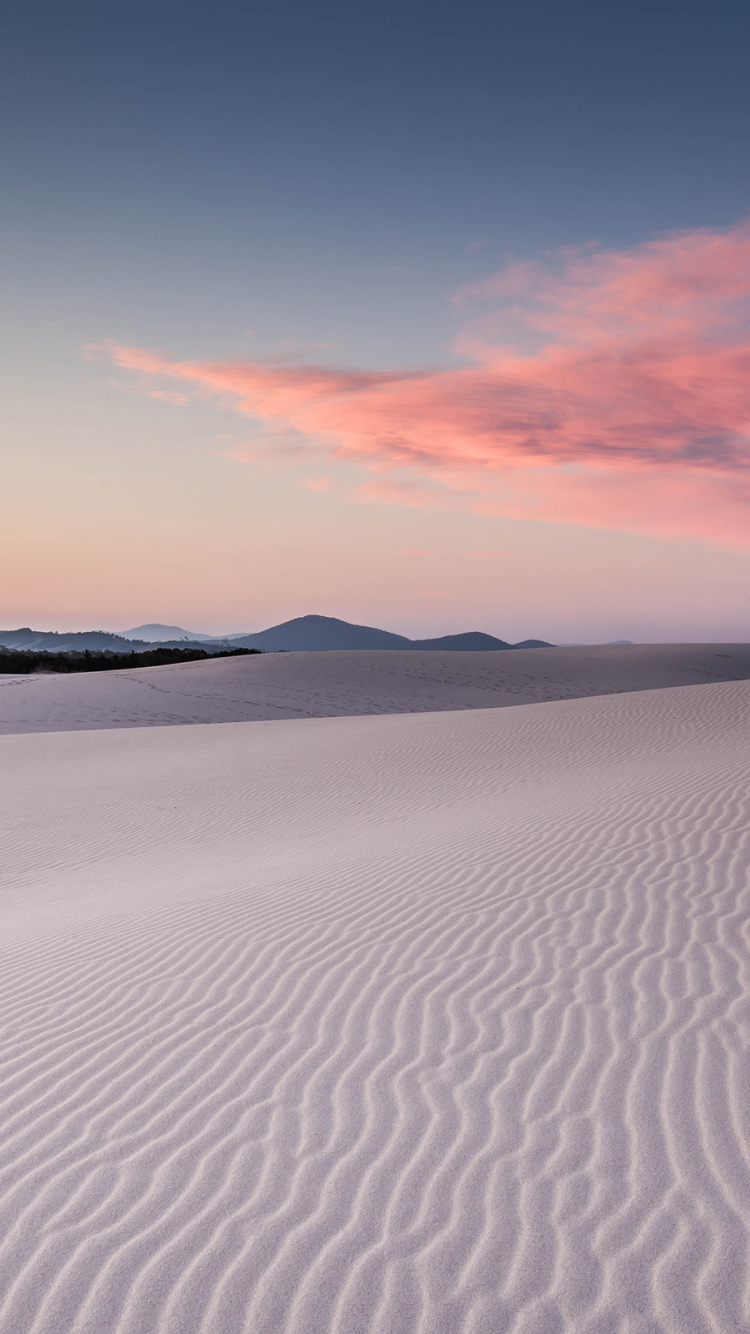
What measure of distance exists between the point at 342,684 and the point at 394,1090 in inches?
1264

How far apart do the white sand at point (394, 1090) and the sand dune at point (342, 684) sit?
19.0 meters

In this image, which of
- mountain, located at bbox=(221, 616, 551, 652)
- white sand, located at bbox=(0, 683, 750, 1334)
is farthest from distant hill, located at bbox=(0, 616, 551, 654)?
A: white sand, located at bbox=(0, 683, 750, 1334)

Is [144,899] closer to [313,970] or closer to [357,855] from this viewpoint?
[357,855]

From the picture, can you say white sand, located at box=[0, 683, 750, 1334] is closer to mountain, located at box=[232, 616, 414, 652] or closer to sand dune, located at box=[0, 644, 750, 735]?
sand dune, located at box=[0, 644, 750, 735]

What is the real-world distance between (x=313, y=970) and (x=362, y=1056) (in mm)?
1116

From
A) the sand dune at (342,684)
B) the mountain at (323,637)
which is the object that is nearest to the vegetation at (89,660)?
the sand dune at (342,684)

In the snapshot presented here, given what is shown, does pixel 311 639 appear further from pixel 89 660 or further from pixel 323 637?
pixel 89 660

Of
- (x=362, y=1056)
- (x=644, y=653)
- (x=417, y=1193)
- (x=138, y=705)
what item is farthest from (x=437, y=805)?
(x=644, y=653)

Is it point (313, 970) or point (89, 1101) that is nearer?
point (89, 1101)

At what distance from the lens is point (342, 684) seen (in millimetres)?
35719

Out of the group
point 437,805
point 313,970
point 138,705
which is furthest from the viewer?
point 138,705

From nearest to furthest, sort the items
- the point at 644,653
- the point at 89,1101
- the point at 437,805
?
the point at 89,1101
the point at 437,805
the point at 644,653

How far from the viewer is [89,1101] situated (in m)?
3.71

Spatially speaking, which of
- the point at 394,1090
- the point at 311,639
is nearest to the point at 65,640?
the point at 311,639
